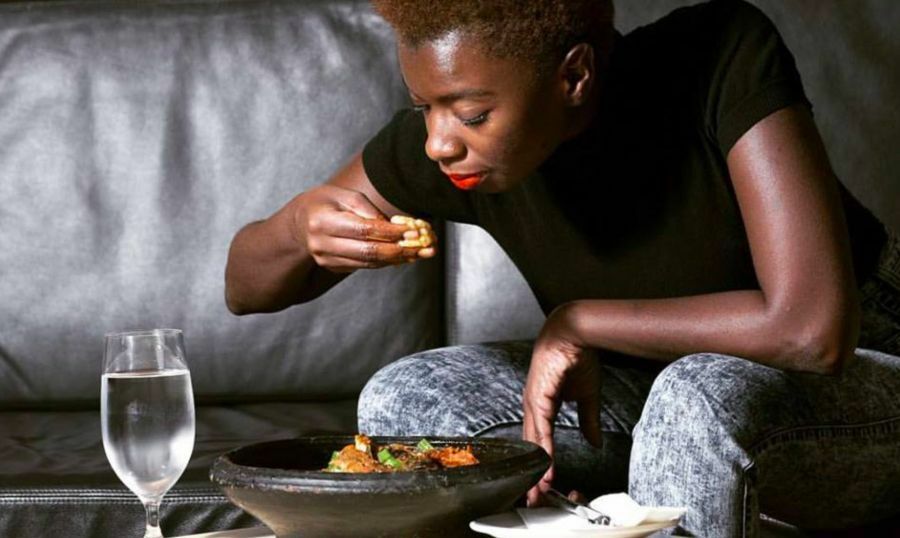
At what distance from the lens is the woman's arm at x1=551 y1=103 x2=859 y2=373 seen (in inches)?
48.1

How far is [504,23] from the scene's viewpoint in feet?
4.03

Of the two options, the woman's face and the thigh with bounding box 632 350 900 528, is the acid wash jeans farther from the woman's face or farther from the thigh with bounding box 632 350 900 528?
the woman's face

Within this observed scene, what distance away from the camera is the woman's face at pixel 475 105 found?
4.01 ft

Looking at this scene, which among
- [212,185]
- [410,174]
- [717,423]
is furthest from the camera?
[212,185]

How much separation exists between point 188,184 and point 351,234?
2.84 feet

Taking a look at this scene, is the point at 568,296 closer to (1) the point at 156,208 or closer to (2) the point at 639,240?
(2) the point at 639,240

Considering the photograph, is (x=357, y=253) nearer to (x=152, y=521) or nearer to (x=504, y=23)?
(x=504, y=23)

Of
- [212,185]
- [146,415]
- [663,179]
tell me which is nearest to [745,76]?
[663,179]

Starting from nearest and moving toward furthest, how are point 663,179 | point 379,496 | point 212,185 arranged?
point 379,496 < point 663,179 < point 212,185

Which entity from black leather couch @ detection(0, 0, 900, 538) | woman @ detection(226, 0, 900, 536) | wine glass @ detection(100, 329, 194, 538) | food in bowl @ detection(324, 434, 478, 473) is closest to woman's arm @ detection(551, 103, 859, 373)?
woman @ detection(226, 0, 900, 536)

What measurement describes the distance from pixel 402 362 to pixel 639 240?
32 cm

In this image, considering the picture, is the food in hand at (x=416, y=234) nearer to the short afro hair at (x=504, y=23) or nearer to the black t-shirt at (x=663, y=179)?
the short afro hair at (x=504, y=23)

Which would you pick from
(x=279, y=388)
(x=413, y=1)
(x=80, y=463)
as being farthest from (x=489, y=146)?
(x=279, y=388)

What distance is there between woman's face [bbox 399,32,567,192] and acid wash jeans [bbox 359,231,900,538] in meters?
0.25
